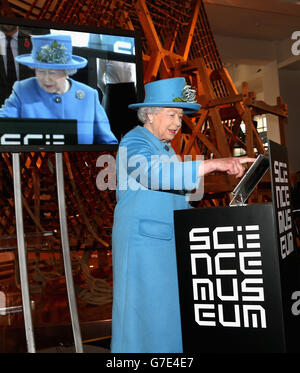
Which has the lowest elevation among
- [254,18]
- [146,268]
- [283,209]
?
[146,268]

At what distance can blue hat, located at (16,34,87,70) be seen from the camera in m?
1.89

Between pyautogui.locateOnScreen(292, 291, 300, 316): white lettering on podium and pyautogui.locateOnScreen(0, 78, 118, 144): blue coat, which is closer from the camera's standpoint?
pyautogui.locateOnScreen(292, 291, 300, 316): white lettering on podium

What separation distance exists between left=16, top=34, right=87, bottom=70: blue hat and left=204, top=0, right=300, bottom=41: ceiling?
619 centimetres

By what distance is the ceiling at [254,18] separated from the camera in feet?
25.3

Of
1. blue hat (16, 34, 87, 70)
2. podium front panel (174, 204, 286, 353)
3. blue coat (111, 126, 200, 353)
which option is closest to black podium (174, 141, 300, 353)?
podium front panel (174, 204, 286, 353)

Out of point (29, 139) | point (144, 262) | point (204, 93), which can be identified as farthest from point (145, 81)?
point (144, 262)

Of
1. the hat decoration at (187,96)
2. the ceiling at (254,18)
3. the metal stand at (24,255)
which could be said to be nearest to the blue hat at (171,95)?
the hat decoration at (187,96)

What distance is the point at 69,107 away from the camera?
1.93 metres

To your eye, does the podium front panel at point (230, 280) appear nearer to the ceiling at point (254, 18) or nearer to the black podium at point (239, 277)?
the black podium at point (239, 277)

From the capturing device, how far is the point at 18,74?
188 cm

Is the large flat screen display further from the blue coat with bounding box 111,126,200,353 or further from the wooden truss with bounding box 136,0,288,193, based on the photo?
the wooden truss with bounding box 136,0,288,193

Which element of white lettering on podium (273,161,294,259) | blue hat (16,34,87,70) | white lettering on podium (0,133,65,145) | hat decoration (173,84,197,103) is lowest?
white lettering on podium (273,161,294,259)

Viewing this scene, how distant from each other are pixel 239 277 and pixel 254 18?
26.8 feet

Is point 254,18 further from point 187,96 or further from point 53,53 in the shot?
point 187,96
